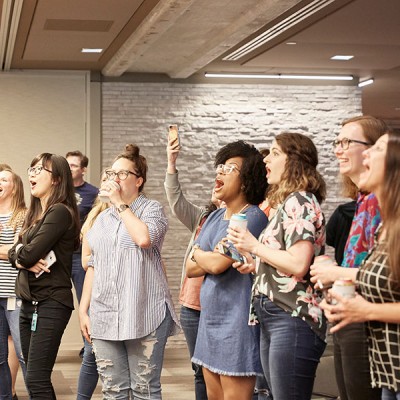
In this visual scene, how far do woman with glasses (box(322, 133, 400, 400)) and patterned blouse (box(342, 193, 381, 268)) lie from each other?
1.32 feet

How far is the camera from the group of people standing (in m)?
2.59

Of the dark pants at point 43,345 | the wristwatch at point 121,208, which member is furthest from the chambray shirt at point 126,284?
the dark pants at point 43,345

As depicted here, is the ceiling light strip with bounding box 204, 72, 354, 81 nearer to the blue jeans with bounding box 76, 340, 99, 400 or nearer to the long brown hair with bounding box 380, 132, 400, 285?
the blue jeans with bounding box 76, 340, 99, 400

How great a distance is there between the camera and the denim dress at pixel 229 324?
3740 millimetres

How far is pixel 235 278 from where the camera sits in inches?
152

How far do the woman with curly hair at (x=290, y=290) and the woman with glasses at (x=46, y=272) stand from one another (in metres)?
1.31

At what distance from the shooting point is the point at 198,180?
9922mm

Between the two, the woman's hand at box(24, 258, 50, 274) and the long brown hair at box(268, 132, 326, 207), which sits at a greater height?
the long brown hair at box(268, 132, 326, 207)

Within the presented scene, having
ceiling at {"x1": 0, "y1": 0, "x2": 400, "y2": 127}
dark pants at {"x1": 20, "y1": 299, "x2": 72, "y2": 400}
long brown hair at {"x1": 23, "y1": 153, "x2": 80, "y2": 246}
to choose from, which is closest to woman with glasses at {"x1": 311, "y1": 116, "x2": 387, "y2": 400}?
dark pants at {"x1": 20, "y1": 299, "x2": 72, "y2": 400}

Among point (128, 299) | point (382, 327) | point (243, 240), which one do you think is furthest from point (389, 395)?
point (128, 299)

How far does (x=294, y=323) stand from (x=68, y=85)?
22.6 ft

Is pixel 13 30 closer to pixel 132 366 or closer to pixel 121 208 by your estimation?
pixel 121 208

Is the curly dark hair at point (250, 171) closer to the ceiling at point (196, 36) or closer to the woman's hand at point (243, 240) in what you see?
the woman's hand at point (243, 240)

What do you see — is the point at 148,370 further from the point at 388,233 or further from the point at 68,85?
the point at 68,85
